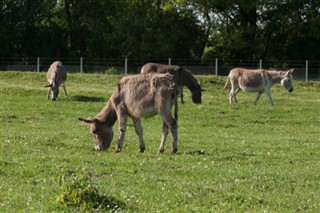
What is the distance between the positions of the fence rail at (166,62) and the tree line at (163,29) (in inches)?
71.1

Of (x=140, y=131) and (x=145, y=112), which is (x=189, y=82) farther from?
(x=145, y=112)

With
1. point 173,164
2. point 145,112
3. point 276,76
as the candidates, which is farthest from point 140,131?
point 276,76

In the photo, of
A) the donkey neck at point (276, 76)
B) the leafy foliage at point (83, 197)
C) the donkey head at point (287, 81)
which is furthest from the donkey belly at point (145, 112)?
the donkey head at point (287, 81)

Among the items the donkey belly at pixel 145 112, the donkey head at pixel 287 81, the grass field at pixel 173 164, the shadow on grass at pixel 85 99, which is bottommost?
the grass field at pixel 173 164

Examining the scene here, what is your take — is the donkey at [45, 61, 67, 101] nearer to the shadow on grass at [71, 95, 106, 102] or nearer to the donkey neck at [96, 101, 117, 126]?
the shadow on grass at [71, 95, 106, 102]

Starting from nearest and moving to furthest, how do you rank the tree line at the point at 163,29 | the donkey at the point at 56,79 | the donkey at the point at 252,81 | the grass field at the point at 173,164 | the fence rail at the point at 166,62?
the grass field at the point at 173,164 → the donkey at the point at 56,79 → the donkey at the point at 252,81 → the fence rail at the point at 166,62 → the tree line at the point at 163,29

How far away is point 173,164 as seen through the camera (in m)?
11.2

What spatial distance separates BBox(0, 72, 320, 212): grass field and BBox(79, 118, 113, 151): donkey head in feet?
0.82

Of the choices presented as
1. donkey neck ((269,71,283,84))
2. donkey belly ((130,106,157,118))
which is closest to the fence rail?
donkey neck ((269,71,283,84))

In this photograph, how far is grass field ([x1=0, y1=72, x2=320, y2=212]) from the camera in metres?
7.84

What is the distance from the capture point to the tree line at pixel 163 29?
48.2 m

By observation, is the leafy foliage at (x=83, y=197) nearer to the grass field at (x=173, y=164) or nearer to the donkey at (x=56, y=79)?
the grass field at (x=173, y=164)

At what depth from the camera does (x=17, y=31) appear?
49.9 meters

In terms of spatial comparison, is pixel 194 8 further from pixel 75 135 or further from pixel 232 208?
pixel 232 208
